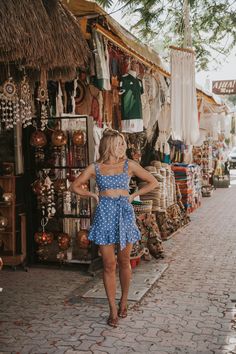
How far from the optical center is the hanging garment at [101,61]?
6.21 m

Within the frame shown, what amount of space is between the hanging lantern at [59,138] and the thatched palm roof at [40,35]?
4.29 feet

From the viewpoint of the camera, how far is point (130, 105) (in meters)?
7.47

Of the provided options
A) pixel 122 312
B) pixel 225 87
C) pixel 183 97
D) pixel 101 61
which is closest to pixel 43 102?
pixel 101 61

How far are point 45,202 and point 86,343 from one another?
2.83 metres

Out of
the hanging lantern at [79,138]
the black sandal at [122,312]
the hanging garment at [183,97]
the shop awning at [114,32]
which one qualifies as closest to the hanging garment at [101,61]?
the shop awning at [114,32]

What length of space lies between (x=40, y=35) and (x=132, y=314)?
279 centimetres

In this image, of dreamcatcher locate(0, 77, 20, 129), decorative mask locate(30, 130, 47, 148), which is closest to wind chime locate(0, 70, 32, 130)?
dreamcatcher locate(0, 77, 20, 129)

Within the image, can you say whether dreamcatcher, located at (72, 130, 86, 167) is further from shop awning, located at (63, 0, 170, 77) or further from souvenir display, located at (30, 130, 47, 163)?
shop awning, located at (63, 0, 170, 77)

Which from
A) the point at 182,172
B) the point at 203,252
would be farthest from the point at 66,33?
the point at 182,172

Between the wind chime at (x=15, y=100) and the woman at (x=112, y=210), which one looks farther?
the wind chime at (x=15, y=100)

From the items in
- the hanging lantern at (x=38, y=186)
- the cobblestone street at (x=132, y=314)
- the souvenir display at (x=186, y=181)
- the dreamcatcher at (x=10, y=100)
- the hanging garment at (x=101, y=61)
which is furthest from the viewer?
the souvenir display at (x=186, y=181)

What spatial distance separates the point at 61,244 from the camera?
642 cm

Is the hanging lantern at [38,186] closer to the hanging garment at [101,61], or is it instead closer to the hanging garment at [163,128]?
the hanging garment at [101,61]

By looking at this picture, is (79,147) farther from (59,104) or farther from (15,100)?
(15,100)
